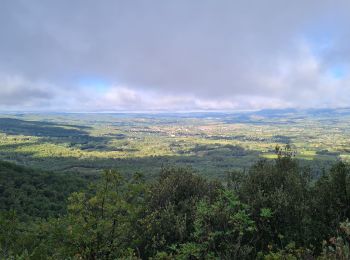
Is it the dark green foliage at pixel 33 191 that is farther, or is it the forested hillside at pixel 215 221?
the dark green foliage at pixel 33 191

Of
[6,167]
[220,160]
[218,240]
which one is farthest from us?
[220,160]

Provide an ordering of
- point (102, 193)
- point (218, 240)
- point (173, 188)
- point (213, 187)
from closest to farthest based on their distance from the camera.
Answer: point (218, 240) < point (102, 193) < point (173, 188) < point (213, 187)

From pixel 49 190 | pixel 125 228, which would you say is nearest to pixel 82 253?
pixel 125 228

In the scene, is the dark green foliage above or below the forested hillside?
below

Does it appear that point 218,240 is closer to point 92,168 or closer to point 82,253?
point 82,253

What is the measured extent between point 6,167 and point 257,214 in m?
91.6

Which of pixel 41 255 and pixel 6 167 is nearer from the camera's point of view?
pixel 41 255

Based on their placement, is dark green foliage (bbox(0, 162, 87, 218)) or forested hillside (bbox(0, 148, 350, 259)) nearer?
forested hillside (bbox(0, 148, 350, 259))

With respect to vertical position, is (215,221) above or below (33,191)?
above

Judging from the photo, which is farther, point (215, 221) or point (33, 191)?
point (33, 191)

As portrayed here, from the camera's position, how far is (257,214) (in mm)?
15766

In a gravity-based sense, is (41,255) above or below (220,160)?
above

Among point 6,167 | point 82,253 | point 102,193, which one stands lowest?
point 6,167

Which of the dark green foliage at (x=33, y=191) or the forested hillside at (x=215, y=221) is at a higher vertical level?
→ the forested hillside at (x=215, y=221)
